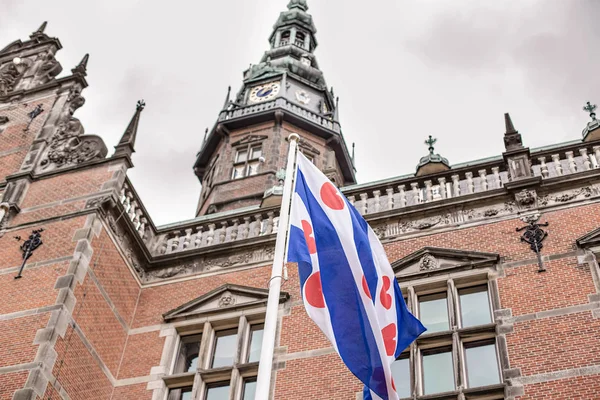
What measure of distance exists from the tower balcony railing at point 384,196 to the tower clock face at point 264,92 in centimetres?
1371

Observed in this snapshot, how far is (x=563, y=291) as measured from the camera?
11.5 m

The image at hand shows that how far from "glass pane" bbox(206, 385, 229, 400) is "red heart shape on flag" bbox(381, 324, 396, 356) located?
408 cm

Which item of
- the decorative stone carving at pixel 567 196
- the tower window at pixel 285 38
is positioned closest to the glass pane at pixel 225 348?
the decorative stone carving at pixel 567 196

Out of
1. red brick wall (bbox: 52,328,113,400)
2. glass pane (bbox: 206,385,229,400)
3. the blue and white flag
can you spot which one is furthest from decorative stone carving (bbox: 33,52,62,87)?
the blue and white flag

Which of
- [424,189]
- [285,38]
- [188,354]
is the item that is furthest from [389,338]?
[285,38]

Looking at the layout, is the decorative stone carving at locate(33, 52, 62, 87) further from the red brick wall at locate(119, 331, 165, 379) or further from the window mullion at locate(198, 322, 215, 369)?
the window mullion at locate(198, 322, 215, 369)

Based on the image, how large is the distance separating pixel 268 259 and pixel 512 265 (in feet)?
13.4

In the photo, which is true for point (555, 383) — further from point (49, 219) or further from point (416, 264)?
point (49, 219)

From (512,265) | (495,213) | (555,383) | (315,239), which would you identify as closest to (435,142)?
(495,213)

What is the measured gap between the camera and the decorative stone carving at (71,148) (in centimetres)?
1498

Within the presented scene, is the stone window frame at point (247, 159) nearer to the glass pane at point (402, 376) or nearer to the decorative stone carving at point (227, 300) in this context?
the decorative stone carving at point (227, 300)

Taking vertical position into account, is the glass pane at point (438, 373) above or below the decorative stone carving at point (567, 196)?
below

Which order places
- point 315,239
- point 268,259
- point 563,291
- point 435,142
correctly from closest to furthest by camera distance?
point 315,239 < point 563,291 < point 268,259 < point 435,142

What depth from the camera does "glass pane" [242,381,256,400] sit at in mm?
12086
